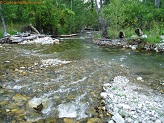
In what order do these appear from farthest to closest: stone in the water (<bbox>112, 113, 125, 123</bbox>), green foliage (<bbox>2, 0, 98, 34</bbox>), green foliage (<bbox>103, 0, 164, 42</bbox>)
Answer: green foliage (<bbox>2, 0, 98, 34</bbox>) → green foliage (<bbox>103, 0, 164, 42</bbox>) → stone in the water (<bbox>112, 113, 125, 123</bbox>)

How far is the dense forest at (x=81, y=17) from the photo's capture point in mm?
15461

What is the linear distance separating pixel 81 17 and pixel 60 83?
22.1m

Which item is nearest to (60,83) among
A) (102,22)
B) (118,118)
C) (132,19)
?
(118,118)

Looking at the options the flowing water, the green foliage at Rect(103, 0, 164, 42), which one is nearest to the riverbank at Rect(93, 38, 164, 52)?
the green foliage at Rect(103, 0, 164, 42)

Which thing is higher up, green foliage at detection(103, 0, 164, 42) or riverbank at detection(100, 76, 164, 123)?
green foliage at detection(103, 0, 164, 42)

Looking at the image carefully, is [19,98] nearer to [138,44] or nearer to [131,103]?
[131,103]

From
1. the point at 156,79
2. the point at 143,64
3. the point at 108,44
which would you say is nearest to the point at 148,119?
the point at 156,79

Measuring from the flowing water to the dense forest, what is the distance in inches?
286

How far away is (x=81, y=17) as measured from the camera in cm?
2662

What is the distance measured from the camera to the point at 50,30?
73.9 feet

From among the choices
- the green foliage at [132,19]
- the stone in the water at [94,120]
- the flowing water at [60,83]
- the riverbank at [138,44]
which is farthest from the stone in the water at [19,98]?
the green foliage at [132,19]

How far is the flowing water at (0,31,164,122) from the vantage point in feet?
13.0

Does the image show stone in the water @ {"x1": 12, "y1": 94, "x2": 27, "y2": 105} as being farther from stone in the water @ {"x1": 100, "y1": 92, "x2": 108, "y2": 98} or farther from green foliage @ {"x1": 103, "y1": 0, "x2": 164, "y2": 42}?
green foliage @ {"x1": 103, "y1": 0, "x2": 164, "y2": 42}

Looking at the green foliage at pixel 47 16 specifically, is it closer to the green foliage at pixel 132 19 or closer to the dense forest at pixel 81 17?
the dense forest at pixel 81 17
